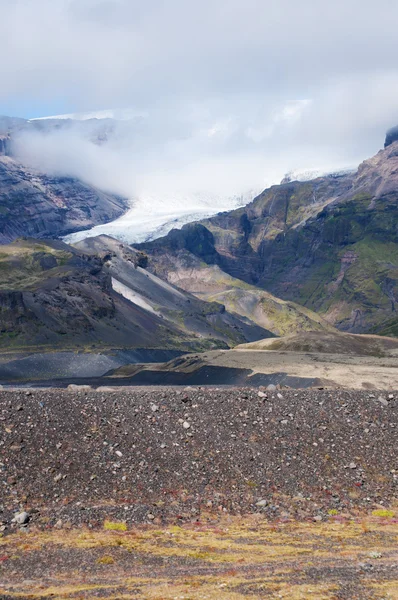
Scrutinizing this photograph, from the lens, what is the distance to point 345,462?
115 feet

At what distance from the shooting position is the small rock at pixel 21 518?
27250mm

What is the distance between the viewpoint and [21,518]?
2730cm

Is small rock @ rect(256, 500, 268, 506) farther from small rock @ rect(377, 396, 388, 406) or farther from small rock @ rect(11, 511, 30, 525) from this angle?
small rock @ rect(377, 396, 388, 406)

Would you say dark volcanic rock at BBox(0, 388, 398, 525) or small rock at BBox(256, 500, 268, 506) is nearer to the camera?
dark volcanic rock at BBox(0, 388, 398, 525)

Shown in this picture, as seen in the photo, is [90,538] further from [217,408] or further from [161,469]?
[217,408]

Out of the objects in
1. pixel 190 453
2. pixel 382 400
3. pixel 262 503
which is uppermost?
pixel 190 453

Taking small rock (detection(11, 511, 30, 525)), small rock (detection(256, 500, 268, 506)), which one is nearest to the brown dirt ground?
small rock (detection(256, 500, 268, 506))

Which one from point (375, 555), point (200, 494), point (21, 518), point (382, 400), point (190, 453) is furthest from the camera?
point (382, 400)

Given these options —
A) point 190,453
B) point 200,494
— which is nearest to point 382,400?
point 190,453

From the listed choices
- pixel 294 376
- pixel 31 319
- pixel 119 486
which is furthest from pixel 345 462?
pixel 31 319

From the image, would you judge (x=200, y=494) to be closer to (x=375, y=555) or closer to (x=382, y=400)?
(x=375, y=555)

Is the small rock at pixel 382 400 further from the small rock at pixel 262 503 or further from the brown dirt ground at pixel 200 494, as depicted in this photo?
the small rock at pixel 262 503

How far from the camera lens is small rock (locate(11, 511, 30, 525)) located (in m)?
27.2

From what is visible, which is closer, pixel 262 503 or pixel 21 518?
pixel 21 518
